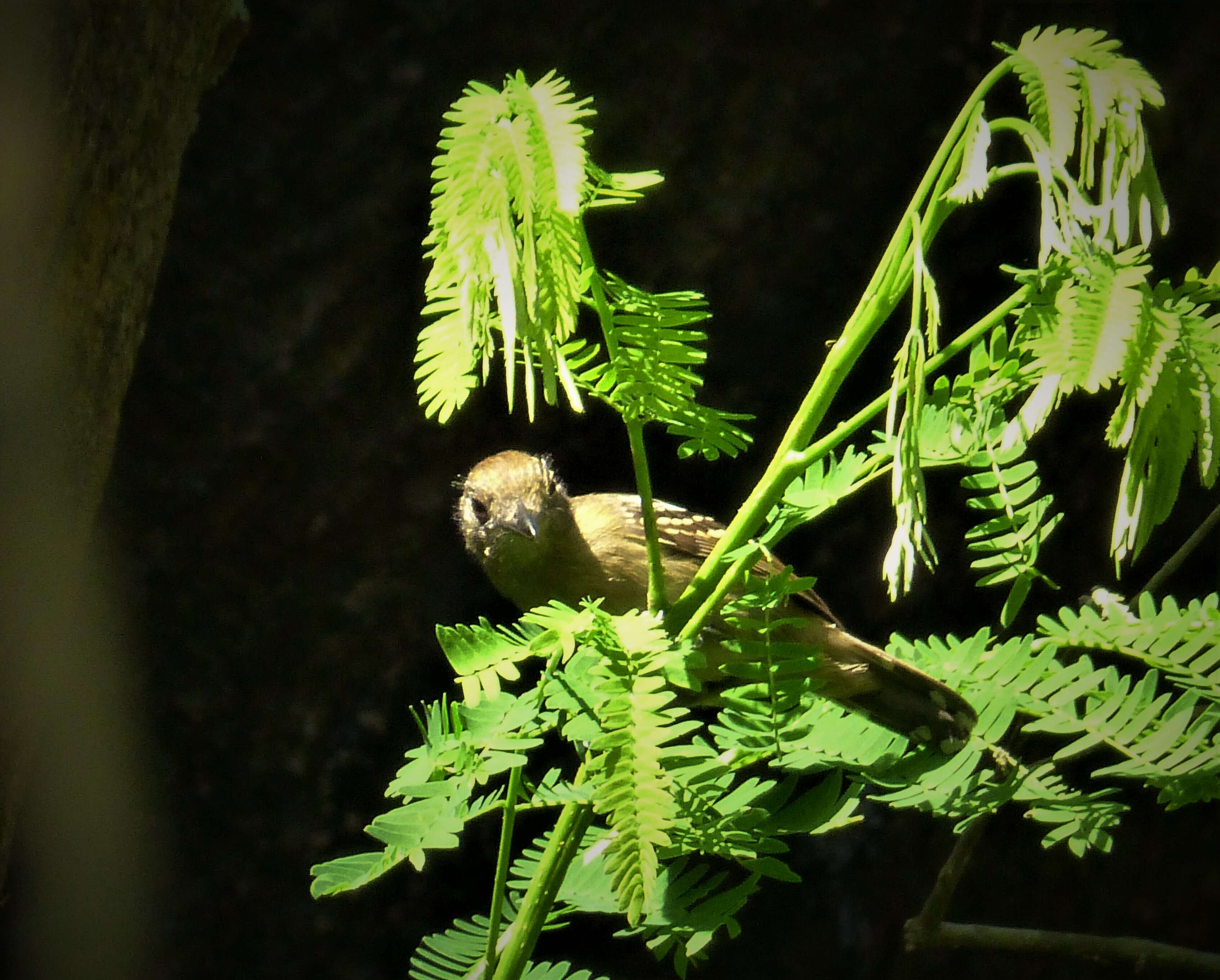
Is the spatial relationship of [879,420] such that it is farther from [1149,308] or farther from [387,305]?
[1149,308]

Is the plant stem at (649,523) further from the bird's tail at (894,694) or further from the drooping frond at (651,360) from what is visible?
the bird's tail at (894,694)

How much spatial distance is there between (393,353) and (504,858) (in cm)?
261

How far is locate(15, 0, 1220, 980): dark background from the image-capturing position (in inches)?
155

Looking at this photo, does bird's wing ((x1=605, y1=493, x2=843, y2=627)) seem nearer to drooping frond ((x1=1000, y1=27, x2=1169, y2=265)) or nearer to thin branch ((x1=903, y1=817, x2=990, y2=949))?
thin branch ((x1=903, y1=817, x2=990, y2=949))

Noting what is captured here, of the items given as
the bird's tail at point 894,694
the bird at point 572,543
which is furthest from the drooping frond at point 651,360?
the bird at point 572,543

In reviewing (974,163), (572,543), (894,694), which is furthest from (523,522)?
(974,163)

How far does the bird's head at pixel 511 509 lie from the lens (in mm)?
3092

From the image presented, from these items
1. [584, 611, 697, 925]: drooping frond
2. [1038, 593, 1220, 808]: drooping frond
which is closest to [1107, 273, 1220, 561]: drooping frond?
[1038, 593, 1220, 808]: drooping frond

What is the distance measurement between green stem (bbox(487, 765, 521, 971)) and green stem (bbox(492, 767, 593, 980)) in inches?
0.9

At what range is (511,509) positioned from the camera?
3.13 metres

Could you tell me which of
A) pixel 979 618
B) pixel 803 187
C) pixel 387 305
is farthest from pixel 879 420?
pixel 387 305

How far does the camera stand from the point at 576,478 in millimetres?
4266

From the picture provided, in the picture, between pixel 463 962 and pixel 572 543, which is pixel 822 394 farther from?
pixel 572 543

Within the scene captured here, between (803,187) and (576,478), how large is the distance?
4.51 feet
